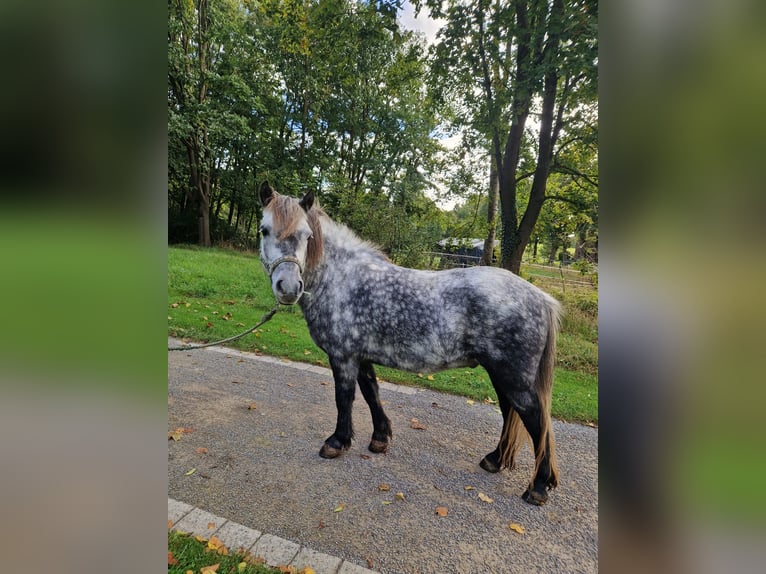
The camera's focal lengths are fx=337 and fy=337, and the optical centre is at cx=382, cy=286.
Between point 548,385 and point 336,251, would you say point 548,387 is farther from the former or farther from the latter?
point 336,251

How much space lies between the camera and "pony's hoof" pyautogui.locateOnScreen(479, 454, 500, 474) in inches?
117

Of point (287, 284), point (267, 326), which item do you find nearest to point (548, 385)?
point (287, 284)

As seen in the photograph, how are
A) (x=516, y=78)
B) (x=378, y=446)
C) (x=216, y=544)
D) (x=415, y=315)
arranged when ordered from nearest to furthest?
(x=516, y=78)
(x=216, y=544)
(x=415, y=315)
(x=378, y=446)

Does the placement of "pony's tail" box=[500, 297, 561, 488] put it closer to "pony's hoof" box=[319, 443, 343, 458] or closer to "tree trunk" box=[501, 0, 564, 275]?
"tree trunk" box=[501, 0, 564, 275]

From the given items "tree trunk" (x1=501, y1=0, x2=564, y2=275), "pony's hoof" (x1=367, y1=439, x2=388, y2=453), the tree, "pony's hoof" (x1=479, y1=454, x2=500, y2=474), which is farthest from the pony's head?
"pony's hoof" (x1=479, y1=454, x2=500, y2=474)

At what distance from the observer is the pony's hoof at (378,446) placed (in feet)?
10.5

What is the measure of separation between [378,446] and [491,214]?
91.7 inches

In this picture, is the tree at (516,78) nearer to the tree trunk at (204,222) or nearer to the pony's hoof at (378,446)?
the pony's hoof at (378,446)

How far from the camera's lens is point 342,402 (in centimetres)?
292
